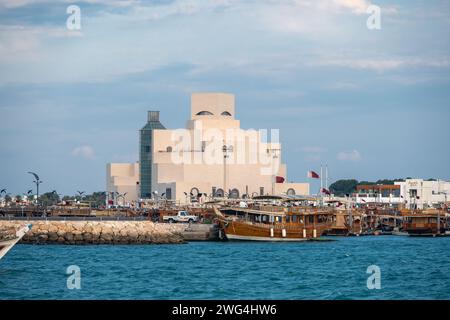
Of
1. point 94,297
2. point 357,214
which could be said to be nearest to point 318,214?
point 357,214

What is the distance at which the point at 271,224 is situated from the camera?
274 ft

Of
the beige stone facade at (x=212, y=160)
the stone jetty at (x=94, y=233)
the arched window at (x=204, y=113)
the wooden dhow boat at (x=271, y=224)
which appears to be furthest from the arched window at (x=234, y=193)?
the stone jetty at (x=94, y=233)

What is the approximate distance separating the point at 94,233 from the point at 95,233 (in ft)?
0.30

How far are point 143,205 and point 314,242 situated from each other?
6247 centimetres

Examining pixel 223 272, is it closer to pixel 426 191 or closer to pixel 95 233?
pixel 95 233

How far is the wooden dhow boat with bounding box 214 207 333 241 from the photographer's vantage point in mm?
82812

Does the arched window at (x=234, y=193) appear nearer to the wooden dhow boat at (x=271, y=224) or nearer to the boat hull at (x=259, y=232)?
the wooden dhow boat at (x=271, y=224)

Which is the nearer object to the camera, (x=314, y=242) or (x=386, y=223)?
(x=314, y=242)

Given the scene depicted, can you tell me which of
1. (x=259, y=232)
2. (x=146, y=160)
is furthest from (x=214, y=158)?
(x=259, y=232)

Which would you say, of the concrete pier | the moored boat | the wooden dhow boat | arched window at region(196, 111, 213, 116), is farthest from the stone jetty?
arched window at region(196, 111, 213, 116)

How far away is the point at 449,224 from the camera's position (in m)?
114

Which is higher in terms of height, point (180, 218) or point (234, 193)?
point (234, 193)

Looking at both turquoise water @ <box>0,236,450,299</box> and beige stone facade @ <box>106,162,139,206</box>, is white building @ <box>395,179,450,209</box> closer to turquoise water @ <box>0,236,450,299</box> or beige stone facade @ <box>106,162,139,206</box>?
beige stone facade @ <box>106,162,139,206</box>
